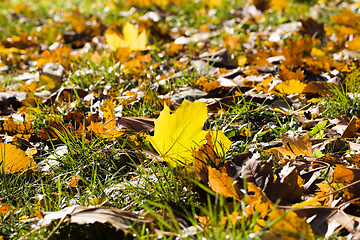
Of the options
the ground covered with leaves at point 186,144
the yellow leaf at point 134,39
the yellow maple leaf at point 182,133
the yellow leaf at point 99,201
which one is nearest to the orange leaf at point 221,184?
the ground covered with leaves at point 186,144

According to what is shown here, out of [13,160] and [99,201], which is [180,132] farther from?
[13,160]

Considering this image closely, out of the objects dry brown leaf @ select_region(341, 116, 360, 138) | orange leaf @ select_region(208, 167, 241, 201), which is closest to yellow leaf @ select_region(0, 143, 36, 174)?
orange leaf @ select_region(208, 167, 241, 201)

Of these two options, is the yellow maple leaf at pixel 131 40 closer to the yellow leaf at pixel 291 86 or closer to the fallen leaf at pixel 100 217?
the yellow leaf at pixel 291 86

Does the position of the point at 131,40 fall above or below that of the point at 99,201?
A: above

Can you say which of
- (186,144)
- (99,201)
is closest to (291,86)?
(186,144)

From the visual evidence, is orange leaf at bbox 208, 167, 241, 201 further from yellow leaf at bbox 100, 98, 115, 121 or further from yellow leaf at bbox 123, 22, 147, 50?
yellow leaf at bbox 123, 22, 147, 50

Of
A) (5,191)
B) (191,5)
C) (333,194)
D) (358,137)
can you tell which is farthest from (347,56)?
(191,5)
